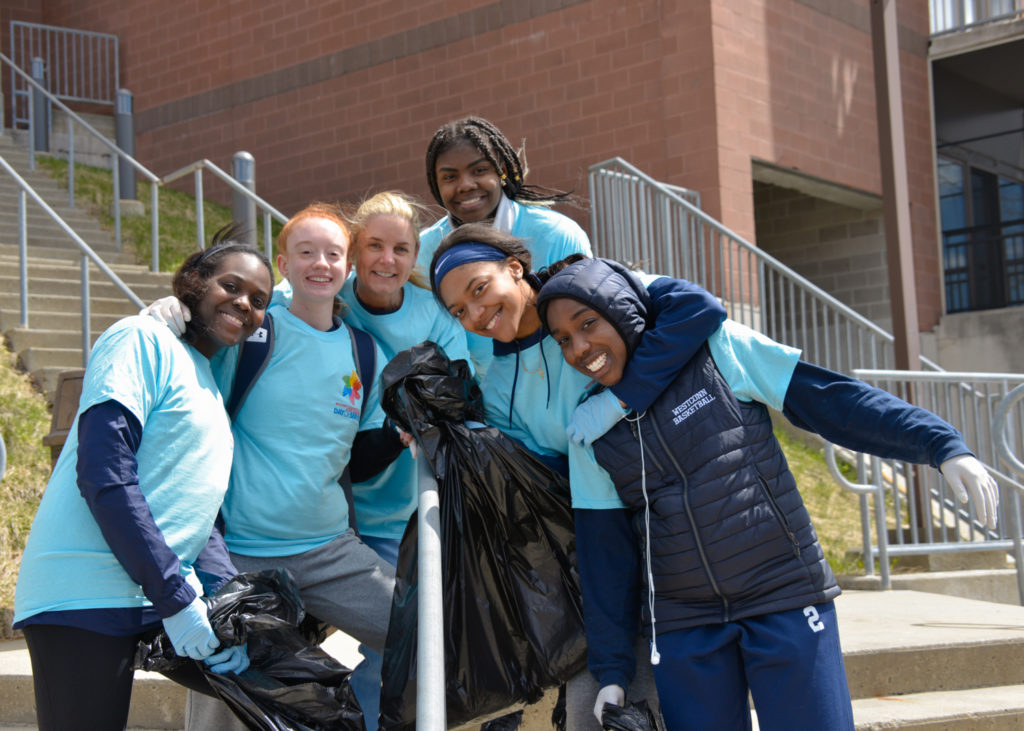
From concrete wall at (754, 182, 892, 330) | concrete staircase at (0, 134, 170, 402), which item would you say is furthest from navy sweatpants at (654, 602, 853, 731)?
concrete wall at (754, 182, 892, 330)

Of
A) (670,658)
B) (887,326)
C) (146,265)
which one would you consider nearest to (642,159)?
(887,326)

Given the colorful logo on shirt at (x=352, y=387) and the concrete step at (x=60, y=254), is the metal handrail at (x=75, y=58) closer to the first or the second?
the concrete step at (x=60, y=254)

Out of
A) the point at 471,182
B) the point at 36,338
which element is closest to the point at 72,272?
the point at 36,338

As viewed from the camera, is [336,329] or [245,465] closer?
[245,465]

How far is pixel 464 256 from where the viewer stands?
2625 mm

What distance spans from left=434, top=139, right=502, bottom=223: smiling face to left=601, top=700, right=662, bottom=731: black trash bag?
158cm

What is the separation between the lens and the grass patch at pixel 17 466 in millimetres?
4918

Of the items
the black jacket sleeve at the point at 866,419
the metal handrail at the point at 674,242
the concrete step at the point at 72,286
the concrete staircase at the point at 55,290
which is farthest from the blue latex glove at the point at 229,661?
the metal handrail at the point at 674,242

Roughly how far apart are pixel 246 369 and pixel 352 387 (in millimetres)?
286

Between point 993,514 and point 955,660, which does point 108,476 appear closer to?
point 993,514

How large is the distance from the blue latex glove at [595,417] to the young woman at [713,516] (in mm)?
34

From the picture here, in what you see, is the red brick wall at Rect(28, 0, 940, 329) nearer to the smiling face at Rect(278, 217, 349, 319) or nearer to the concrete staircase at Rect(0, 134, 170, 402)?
the concrete staircase at Rect(0, 134, 170, 402)

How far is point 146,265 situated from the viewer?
Result: 8.97 metres

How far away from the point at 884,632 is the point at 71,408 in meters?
3.45
